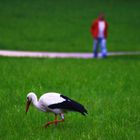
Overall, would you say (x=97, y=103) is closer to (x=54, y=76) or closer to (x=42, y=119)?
(x=42, y=119)

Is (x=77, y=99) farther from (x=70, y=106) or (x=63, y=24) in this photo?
(x=63, y=24)

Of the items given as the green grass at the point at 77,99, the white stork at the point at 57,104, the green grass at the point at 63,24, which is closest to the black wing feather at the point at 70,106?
the white stork at the point at 57,104

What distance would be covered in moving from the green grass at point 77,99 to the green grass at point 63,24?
1618 centimetres

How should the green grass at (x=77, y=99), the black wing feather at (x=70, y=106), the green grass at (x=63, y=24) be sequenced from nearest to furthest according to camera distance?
the black wing feather at (x=70, y=106) < the green grass at (x=77, y=99) < the green grass at (x=63, y=24)

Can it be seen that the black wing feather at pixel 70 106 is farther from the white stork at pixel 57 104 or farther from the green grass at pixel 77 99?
the green grass at pixel 77 99

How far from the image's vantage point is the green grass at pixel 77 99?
8.23 meters

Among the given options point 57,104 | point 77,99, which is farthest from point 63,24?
point 57,104

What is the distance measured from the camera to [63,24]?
4572 cm

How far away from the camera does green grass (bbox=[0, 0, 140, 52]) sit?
36188mm

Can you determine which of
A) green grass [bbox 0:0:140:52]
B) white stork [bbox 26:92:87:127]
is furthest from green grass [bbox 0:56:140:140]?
green grass [bbox 0:0:140:52]

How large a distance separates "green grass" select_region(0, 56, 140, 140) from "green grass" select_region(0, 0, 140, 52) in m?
16.2

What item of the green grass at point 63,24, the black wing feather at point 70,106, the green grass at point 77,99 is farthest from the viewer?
the green grass at point 63,24

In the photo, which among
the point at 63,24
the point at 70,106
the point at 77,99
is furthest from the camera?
the point at 63,24

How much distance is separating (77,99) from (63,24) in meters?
34.2
